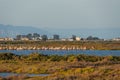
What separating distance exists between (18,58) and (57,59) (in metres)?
5.64

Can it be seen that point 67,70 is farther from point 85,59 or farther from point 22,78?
point 85,59

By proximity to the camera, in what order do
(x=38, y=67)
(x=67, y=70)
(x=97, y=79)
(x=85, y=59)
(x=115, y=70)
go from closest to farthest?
(x=97, y=79) → (x=115, y=70) → (x=67, y=70) → (x=38, y=67) → (x=85, y=59)

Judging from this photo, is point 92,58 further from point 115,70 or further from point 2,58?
point 115,70

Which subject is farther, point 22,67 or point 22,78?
point 22,67

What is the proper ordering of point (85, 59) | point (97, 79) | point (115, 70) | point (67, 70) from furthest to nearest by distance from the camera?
point (85, 59) → point (67, 70) → point (115, 70) → point (97, 79)

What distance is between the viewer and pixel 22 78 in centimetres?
3678

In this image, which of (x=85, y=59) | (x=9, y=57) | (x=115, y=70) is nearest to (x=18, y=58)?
(x=9, y=57)

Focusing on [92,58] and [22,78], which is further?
[92,58]

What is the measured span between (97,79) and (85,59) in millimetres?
27196

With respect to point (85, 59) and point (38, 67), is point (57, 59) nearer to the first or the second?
point (85, 59)

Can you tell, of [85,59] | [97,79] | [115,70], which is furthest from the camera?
[85,59]

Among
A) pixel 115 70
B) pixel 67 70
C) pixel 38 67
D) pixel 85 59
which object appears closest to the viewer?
pixel 115 70

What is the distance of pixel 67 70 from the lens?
45406mm

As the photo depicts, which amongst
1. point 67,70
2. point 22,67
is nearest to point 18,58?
point 22,67
